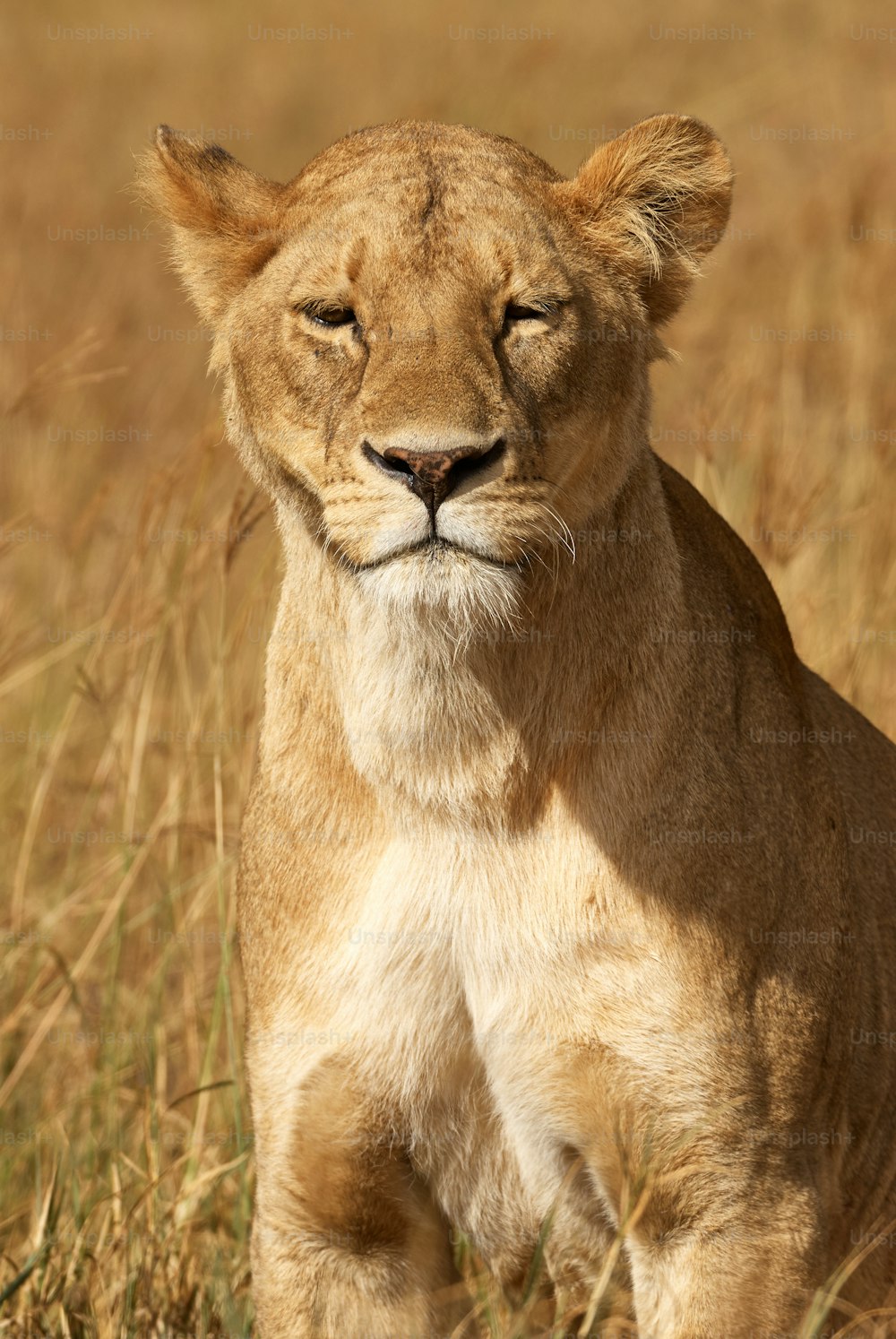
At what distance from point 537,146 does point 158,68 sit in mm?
4944

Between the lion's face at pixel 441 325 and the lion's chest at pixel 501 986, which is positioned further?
the lion's chest at pixel 501 986

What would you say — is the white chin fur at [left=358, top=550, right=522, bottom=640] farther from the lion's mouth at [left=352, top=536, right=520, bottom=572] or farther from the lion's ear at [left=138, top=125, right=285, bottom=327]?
the lion's ear at [left=138, top=125, right=285, bottom=327]

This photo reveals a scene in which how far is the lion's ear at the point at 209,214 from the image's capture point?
3.01m

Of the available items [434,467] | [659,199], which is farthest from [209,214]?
[434,467]

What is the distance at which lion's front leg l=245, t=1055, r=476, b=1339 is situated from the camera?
2.94 metres

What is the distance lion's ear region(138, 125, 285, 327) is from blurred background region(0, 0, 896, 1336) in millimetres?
175

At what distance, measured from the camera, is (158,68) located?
14211 millimetres

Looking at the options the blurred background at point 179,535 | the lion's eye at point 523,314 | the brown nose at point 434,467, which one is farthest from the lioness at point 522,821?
the blurred background at point 179,535

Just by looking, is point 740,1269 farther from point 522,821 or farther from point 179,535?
point 179,535

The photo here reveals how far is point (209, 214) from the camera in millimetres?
3020

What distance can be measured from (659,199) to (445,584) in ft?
3.00

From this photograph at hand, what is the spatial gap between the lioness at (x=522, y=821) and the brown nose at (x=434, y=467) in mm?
124

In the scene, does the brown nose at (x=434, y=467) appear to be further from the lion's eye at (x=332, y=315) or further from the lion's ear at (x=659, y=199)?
the lion's ear at (x=659, y=199)

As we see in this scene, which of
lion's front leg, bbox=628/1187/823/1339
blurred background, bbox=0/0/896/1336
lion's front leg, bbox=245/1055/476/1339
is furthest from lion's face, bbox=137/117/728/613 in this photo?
lion's front leg, bbox=628/1187/823/1339
